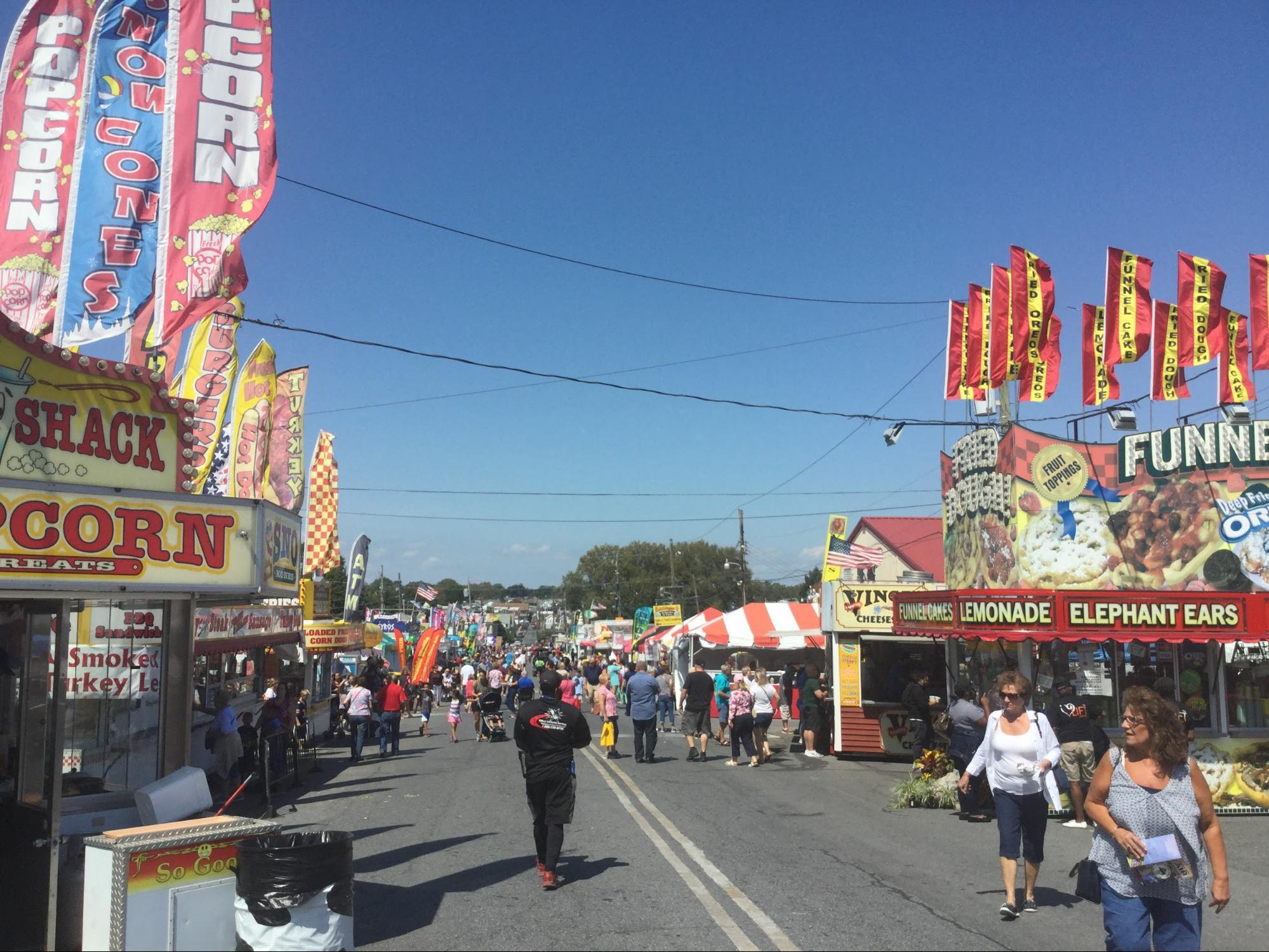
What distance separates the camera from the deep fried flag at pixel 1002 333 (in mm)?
15742

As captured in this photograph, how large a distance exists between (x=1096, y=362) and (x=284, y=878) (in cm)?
1356

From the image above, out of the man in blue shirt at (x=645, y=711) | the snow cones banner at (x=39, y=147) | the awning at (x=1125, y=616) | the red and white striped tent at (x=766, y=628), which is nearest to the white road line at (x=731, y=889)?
the awning at (x=1125, y=616)

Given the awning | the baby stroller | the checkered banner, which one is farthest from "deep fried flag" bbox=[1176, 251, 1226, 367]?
the checkered banner

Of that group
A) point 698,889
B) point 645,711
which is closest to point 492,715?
point 645,711

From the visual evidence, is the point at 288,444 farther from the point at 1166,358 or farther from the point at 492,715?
the point at 1166,358

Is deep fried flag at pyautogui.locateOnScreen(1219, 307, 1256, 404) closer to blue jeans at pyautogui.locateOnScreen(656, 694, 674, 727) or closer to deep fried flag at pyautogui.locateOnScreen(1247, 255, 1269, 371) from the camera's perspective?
deep fried flag at pyautogui.locateOnScreen(1247, 255, 1269, 371)

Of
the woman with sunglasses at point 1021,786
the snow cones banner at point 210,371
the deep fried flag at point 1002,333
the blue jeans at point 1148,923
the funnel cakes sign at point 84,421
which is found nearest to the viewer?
the blue jeans at point 1148,923

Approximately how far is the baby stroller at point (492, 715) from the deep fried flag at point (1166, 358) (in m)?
13.9

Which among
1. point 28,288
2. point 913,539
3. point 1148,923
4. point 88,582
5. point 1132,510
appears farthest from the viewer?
point 913,539

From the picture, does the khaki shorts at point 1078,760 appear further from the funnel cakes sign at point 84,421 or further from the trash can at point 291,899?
the funnel cakes sign at point 84,421

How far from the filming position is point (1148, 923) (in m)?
4.84

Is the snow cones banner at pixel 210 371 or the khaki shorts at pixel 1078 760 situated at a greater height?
the snow cones banner at pixel 210 371

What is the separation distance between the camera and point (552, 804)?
7.88 m

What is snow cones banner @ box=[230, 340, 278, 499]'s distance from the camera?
53.2ft
